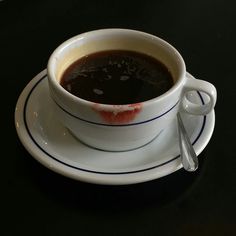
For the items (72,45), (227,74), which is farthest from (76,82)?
(227,74)

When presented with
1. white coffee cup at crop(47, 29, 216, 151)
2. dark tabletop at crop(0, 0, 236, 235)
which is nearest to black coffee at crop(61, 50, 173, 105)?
white coffee cup at crop(47, 29, 216, 151)

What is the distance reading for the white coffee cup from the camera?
2.07ft

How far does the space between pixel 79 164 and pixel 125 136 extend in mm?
81

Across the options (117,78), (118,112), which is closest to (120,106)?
(118,112)

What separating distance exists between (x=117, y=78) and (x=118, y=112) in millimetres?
115

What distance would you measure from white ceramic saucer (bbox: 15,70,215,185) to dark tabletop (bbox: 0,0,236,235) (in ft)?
0.13

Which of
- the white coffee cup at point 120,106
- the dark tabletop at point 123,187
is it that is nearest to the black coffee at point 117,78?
the white coffee cup at point 120,106

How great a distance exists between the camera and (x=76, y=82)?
71cm

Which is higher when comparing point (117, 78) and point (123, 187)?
point (117, 78)

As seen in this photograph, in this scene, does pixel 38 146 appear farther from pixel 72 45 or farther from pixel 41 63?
pixel 41 63

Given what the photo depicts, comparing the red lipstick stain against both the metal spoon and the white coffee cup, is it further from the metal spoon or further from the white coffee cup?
the metal spoon

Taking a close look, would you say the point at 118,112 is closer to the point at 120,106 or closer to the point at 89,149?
the point at 120,106

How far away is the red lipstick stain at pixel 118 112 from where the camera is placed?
24.3 inches

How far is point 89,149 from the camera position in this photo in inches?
28.0
